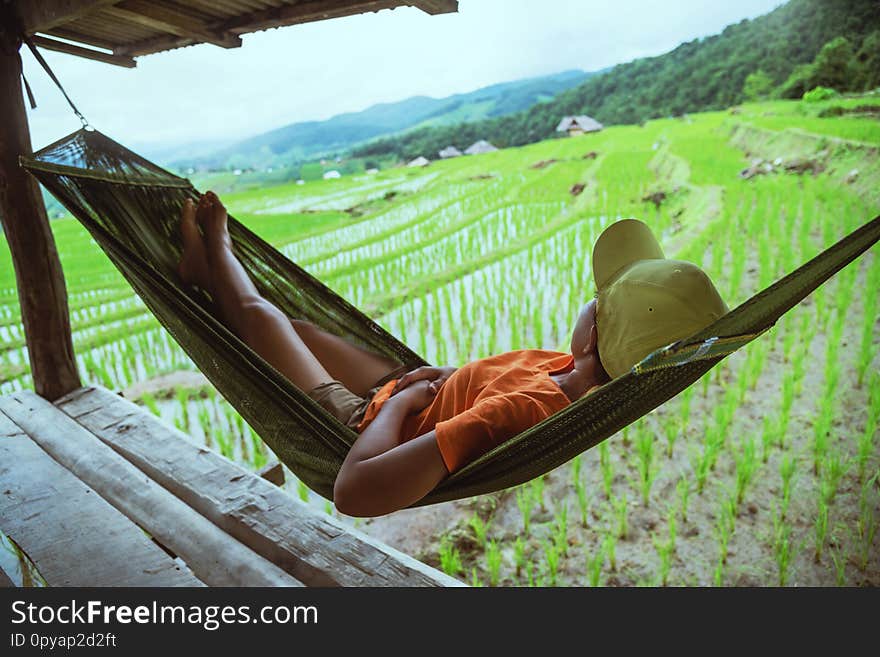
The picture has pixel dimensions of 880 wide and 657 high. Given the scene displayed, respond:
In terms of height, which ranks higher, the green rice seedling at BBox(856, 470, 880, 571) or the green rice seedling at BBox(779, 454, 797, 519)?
the green rice seedling at BBox(779, 454, 797, 519)

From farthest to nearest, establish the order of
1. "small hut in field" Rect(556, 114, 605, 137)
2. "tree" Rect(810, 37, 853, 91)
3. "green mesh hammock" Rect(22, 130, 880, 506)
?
1. "small hut in field" Rect(556, 114, 605, 137)
2. "tree" Rect(810, 37, 853, 91)
3. "green mesh hammock" Rect(22, 130, 880, 506)

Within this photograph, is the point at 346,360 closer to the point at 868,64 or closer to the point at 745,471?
the point at 745,471

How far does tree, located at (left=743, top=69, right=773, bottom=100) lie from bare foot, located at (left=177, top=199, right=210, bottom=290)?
466cm

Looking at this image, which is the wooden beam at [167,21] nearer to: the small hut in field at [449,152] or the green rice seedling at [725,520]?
the green rice seedling at [725,520]

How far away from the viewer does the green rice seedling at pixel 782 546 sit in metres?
1.35

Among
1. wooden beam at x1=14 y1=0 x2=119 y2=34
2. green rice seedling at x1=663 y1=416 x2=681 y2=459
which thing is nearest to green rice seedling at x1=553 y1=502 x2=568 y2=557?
green rice seedling at x1=663 y1=416 x2=681 y2=459

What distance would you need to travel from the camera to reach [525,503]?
5.32 ft

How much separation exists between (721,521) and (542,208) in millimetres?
3720

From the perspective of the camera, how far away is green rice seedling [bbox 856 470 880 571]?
4.51 feet

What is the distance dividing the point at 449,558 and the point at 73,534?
831mm

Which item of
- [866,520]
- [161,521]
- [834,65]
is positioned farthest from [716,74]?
[161,521]

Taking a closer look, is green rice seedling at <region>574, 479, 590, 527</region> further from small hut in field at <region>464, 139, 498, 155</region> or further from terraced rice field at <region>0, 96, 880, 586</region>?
small hut in field at <region>464, 139, 498, 155</region>

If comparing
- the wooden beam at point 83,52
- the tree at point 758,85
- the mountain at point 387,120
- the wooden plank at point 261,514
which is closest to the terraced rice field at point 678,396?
the tree at point 758,85
